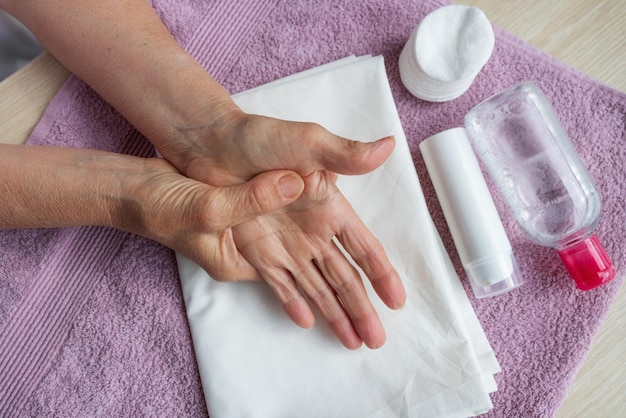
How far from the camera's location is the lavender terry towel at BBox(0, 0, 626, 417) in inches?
24.4

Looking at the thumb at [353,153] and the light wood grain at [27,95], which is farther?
the light wood grain at [27,95]

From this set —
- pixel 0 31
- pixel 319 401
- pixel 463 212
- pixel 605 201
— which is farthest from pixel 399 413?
pixel 0 31

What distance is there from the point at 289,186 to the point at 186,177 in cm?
14

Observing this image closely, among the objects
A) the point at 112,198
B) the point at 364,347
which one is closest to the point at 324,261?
the point at 364,347

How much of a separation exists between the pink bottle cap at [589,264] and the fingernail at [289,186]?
0.34 metres

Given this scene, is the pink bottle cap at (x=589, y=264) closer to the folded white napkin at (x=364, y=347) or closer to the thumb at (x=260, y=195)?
the folded white napkin at (x=364, y=347)

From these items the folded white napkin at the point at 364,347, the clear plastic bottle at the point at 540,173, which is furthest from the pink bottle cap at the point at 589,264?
the folded white napkin at the point at 364,347

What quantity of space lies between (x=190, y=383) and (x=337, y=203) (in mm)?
285

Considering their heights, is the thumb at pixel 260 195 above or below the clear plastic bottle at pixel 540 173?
above

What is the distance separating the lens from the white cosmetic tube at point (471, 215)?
0.59 meters

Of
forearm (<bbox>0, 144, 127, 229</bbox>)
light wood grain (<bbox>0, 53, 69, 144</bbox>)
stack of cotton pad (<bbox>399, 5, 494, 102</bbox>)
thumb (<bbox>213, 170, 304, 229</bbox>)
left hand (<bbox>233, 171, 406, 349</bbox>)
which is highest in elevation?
light wood grain (<bbox>0, 53, 69, 144</bbox>)

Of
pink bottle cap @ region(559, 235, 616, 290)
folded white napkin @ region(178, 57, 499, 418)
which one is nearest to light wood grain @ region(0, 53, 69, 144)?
folded white napkin @ region(178, 57, 499, 418)

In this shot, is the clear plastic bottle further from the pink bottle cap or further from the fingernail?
the fingernail

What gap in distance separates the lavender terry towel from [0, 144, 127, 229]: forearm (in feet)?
0.19
